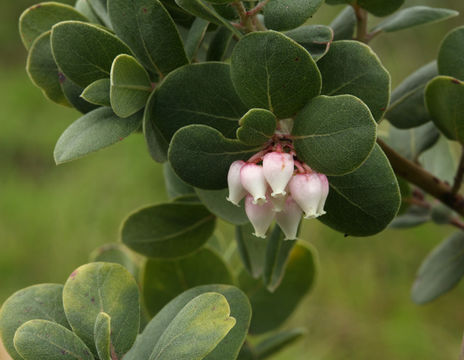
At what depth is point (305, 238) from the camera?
2908mm

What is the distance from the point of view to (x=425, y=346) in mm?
2574

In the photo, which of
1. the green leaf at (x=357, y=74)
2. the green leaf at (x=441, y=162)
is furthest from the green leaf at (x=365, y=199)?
the green leaf at (x=441, y=162)

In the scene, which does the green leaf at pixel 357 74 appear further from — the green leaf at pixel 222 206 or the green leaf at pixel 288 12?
the green leaf at pixel 222 206

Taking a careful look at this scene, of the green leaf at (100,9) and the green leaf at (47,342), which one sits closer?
the green leaf at (47,342)

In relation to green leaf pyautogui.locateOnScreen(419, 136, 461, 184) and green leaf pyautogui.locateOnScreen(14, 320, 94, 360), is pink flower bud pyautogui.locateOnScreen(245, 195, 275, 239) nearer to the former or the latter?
green leaf pyautogui.locateOnScreen(14, 320, 94, 360)

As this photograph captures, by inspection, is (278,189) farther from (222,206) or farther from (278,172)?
(222,206)

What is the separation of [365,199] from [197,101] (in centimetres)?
20

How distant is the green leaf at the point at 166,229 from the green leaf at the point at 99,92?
23 cm

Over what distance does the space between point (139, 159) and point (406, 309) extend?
143 centimetres

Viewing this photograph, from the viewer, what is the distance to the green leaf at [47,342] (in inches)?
24.3

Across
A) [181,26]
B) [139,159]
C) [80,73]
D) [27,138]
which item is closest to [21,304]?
[80,73]

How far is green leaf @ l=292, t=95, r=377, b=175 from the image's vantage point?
61 cm

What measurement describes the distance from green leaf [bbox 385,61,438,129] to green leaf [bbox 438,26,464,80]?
0.07m

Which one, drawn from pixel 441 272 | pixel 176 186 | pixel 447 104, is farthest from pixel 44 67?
pixel 441 272
